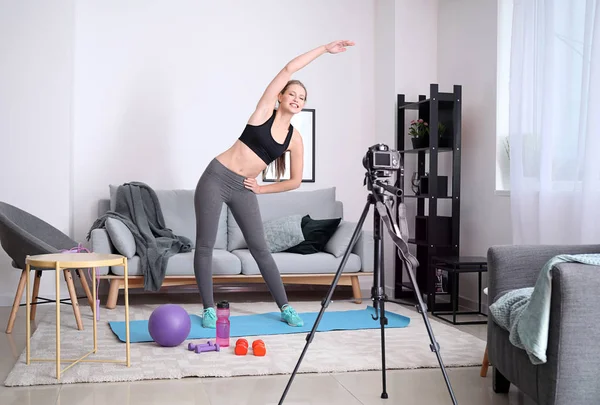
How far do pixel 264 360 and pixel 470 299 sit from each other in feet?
7.58

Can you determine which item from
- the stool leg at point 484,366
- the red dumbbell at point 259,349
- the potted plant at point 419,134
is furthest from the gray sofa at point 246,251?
the stool leg at point 484,366

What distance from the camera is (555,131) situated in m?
4.02

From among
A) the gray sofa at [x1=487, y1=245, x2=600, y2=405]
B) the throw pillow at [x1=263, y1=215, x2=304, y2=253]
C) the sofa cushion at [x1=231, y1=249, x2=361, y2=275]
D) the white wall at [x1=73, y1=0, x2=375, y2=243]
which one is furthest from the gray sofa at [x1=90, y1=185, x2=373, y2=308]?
the gray sofa at [x1=487, y1=245, x2=600, y2=405]

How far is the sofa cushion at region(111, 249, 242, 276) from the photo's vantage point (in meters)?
4.73

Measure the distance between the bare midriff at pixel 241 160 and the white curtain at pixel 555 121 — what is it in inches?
64.6

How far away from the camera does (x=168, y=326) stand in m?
3.43

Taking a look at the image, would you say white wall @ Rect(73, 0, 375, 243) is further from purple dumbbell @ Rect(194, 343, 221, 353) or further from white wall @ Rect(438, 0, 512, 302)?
purple dumbbell @ Rect(194, 343, 221, 353)

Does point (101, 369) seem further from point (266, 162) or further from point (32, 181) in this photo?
point (32, 181)

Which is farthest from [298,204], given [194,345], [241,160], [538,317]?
[538,317]

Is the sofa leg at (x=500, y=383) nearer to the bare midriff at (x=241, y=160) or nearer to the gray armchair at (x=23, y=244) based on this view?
the bare midriff at (x=241, y=160)

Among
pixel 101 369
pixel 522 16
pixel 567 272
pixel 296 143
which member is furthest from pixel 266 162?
pixel 567 272

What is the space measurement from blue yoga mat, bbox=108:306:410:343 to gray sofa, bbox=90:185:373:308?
433 mm

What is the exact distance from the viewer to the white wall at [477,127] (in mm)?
4895

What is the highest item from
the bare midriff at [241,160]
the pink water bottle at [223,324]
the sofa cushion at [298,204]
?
the bare midriff at [241,160]
